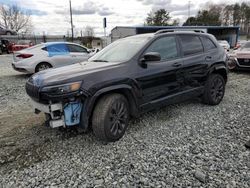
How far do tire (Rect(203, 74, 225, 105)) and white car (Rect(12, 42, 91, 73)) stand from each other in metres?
5.90

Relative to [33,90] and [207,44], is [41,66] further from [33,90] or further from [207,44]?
[207,44]

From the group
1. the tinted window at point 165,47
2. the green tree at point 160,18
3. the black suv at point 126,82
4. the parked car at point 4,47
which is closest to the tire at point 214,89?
the black suv at point 126,82

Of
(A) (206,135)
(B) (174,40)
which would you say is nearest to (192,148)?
(A) (206,135)

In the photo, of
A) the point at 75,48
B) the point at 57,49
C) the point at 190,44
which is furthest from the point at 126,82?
the point at 75,48

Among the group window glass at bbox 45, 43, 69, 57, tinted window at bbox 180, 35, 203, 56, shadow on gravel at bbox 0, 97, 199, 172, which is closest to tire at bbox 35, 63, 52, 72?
window glass at bbox 45, 43, 69, 57

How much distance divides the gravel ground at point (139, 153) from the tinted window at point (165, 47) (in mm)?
1259

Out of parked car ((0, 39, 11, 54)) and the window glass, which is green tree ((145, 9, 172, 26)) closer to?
parked car ((0, 39, 11, 54))

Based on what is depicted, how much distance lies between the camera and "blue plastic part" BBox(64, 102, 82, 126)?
3.12 meters

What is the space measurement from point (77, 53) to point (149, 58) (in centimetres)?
643

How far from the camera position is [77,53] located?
9430mm

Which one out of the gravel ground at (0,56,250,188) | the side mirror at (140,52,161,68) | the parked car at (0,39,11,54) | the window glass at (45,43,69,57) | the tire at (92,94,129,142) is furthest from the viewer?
the parked car at (0,39,11,54)

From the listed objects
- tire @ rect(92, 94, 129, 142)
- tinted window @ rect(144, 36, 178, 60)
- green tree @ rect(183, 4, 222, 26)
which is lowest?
tire @ rect(92, 94, 129, 142)

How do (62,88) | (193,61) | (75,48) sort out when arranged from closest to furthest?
(62,88)
(193,61)
(75,48)

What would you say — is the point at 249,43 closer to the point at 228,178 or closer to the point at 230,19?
the point at 228,178
